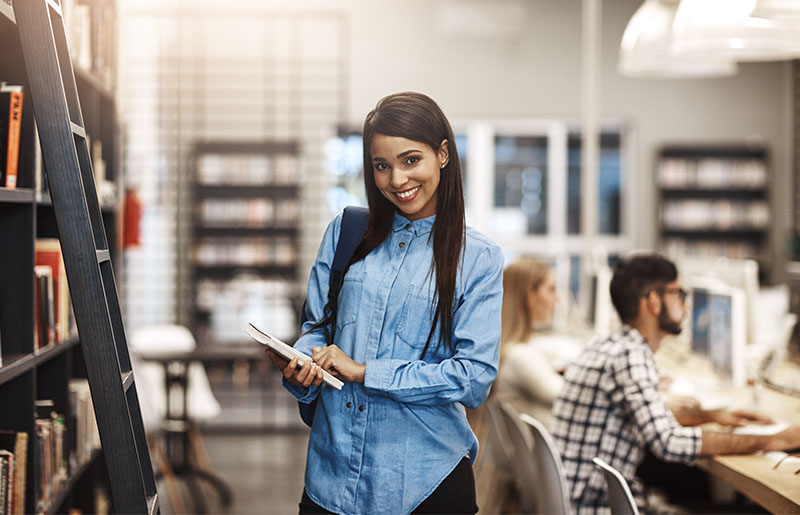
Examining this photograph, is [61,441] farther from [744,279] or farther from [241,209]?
[241,209]

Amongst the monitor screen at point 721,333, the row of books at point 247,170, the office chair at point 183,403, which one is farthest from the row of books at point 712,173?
the office chair at point 183,403

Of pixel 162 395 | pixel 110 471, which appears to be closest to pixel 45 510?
pixel 110 471

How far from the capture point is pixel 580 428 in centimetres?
236

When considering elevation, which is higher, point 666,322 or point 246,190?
point 246,190

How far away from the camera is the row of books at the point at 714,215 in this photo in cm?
845

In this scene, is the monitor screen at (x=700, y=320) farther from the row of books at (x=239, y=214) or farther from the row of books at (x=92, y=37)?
the row of books at (x=239, y=214)

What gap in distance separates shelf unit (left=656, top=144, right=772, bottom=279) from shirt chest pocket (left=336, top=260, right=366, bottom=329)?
7412 millimetres

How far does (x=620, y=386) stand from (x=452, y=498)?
0.85 m

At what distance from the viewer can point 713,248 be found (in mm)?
8492

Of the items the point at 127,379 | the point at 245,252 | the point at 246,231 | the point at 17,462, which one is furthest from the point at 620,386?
the point at 246,231

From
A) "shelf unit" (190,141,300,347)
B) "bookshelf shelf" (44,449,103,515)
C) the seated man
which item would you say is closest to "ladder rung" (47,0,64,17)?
"bookshelf shelf" (44,449,103,515)

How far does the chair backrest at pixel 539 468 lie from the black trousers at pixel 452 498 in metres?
0.54

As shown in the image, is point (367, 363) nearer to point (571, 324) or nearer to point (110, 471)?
point (110, 471)

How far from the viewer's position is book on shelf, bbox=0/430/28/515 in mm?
1903
